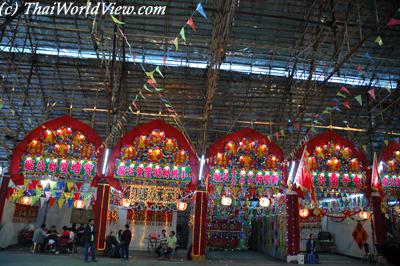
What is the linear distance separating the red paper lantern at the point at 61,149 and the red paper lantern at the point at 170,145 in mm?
3761

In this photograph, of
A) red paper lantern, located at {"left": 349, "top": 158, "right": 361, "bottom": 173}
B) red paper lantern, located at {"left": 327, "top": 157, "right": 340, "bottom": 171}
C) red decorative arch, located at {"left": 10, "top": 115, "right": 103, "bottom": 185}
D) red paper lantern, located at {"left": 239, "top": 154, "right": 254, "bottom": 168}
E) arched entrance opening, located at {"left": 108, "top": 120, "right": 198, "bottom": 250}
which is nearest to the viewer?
red decorative arch, located at {"left": 10, "top": 115, "right": 103, "bottom": 185}

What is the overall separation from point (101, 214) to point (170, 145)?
396 centimetres

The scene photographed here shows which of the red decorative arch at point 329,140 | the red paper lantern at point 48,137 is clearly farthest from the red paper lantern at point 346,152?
the red paper lantern at point 48,137

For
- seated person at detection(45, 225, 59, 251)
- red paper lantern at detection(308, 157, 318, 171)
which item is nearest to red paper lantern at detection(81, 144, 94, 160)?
seated person at detection(45, 225, 59, 251)

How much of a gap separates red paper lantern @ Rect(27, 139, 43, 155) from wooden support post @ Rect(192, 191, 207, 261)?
249 inches

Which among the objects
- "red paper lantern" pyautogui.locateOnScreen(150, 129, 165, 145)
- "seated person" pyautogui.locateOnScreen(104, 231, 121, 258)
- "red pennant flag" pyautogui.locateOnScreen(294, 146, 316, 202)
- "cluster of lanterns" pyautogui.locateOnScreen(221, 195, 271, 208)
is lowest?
"seated person" pyautogui.locateOnScreen(104, 231, 121, 258)

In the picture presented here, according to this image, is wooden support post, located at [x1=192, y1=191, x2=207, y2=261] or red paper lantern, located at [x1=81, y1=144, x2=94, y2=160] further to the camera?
wooden support post, located at [x1=192, y1=191, x2=207, y2=261]

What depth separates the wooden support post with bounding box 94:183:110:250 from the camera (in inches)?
535

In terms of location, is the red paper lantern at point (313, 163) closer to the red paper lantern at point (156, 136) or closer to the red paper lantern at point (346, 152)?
the red paper lantern at point (346, 152)

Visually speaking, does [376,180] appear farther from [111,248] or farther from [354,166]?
[111,248]

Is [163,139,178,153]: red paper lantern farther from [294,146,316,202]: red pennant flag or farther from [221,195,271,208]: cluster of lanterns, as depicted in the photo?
[294,146,316,202]: red pennant flag

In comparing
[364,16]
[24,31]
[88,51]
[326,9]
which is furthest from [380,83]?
[24,31]

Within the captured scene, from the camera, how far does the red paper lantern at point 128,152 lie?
13.3 m

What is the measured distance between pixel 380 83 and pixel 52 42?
16407mm
